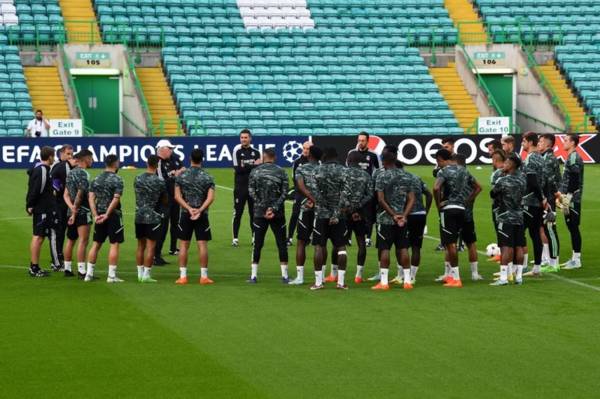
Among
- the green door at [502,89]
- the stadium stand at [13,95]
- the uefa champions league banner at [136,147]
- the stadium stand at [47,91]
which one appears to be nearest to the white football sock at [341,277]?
the uefa champions league banner at [136,147]

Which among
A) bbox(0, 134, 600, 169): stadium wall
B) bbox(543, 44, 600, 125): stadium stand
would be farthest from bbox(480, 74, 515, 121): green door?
bbox(0, 134, 600, 169): stadium wall

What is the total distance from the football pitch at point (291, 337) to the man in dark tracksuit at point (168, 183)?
0.60 m

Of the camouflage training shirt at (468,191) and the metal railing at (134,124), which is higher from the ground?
the metal railing at (134,124)

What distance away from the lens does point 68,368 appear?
1234 cm

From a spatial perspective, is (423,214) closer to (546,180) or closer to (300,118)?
(546,180)

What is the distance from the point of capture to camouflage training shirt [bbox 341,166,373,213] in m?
18.1

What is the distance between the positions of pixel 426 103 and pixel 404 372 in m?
36.3

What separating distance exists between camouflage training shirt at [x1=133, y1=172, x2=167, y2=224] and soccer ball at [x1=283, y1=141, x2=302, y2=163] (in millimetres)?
23453

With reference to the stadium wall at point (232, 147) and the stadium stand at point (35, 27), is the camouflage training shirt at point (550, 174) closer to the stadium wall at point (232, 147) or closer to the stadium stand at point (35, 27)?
the stadium wall at point (232, 147)

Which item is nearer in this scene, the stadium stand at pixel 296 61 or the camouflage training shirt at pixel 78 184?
the camouflage training shirt at pixel 78 184

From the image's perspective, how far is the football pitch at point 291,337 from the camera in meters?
11.6

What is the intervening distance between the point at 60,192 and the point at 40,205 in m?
0.37

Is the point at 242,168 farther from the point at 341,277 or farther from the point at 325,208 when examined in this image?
the point at 341,277

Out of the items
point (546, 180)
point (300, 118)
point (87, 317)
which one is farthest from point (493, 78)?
point (87, 317)
